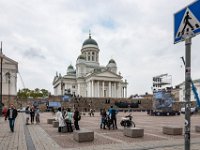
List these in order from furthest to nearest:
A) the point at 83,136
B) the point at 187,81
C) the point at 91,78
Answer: the point at 91,78
the point at 83,136
the point at 187,81

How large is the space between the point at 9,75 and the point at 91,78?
35598 mm

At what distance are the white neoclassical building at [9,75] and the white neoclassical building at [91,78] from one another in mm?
21434

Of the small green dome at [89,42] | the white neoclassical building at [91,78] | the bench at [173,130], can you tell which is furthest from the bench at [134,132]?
the small green dome at [89,42]

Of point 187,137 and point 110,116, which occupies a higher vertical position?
point 187,137

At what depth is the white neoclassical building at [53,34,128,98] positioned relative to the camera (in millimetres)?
105188

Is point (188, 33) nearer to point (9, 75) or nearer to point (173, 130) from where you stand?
point (173, 130)

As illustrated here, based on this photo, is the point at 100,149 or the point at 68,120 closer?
the point at 100,149

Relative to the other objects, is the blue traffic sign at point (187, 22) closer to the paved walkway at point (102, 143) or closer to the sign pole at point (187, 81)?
the sign pole at point (187, 81)

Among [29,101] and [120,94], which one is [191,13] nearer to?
[29,101]

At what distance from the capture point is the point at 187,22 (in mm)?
3947

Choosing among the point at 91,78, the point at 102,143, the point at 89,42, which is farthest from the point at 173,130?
the point at 89,42

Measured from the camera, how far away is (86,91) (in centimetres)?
11212

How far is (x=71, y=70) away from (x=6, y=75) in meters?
53.9

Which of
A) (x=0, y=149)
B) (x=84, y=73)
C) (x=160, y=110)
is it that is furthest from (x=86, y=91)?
(x=0, y=149)
